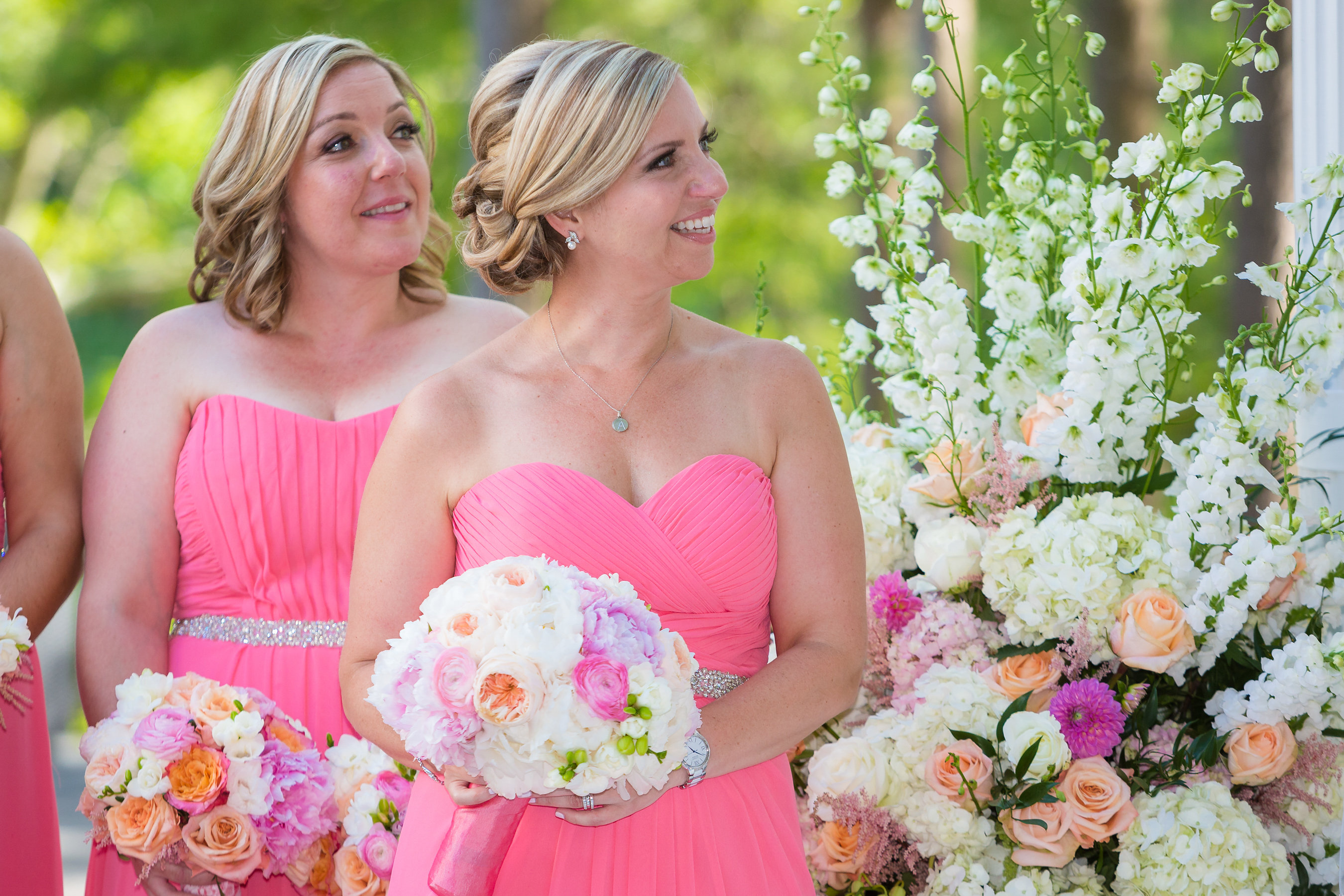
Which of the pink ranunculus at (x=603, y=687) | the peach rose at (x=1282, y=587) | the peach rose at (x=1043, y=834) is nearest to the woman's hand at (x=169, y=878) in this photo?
the pink ranunculus at (x=603, y=687)

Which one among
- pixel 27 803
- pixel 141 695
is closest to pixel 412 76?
pixel 27 803

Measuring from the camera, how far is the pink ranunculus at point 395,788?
2709 millimetres

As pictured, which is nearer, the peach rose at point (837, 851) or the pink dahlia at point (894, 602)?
the peach rose at point (837, 851)

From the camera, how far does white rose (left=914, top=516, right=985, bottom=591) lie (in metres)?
2.67

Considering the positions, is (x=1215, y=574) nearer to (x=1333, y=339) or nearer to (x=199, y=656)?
(x=1333, y=339)

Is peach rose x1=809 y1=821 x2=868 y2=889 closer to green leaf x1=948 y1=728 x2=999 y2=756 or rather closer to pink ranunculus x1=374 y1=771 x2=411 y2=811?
green leaf x1=948 y1=728 x2=999 y2=756

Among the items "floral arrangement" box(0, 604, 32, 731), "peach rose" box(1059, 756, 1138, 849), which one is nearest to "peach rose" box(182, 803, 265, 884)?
"floral arrangement" box(0, 604, 32, 731)

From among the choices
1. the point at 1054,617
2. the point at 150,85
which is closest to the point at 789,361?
the point at 1054,617

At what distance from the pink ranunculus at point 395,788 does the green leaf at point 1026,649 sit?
1275 millimetres

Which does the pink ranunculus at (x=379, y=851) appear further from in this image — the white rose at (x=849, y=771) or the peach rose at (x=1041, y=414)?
the peach rose at (x=1041, y=414)

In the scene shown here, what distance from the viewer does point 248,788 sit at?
255 centimetres

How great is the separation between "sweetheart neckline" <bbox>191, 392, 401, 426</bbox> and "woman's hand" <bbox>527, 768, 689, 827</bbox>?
1463mm

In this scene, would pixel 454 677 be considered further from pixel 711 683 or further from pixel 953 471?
pixel 953 471

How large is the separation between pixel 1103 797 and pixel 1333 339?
3.21ft
